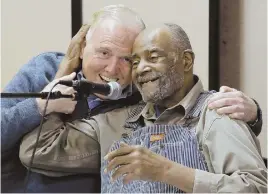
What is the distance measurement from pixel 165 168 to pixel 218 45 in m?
1.27

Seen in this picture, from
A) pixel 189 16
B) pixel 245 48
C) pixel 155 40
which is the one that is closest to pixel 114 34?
pixel 155 40

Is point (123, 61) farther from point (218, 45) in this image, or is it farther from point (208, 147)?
point (218, 45)

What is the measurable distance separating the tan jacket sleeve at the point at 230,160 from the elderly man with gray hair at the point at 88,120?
14.7 inches

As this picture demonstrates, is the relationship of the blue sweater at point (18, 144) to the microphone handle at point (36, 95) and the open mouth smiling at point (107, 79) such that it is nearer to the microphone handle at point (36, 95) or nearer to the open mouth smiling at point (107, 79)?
the open mouth smiling at point (107, 79)

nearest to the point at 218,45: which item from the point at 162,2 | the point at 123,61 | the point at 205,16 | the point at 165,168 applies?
the point at 205,16

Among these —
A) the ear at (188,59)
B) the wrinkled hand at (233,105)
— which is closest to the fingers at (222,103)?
the wrinkled hand at (233,105)

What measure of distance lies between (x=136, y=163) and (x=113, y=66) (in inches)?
19.7

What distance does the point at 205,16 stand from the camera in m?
2.34

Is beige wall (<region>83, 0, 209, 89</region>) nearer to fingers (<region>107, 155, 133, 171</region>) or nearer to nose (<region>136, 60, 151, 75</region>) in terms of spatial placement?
nose (<region>136, 60, 151, 75</region>)

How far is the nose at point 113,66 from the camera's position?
162 centimetres

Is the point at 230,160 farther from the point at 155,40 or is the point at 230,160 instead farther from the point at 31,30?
the point at 31,30

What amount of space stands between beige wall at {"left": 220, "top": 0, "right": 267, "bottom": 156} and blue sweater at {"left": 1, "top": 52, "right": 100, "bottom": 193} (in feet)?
3.18

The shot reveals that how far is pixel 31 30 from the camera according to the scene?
2.45 metres

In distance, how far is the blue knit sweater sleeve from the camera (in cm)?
155
